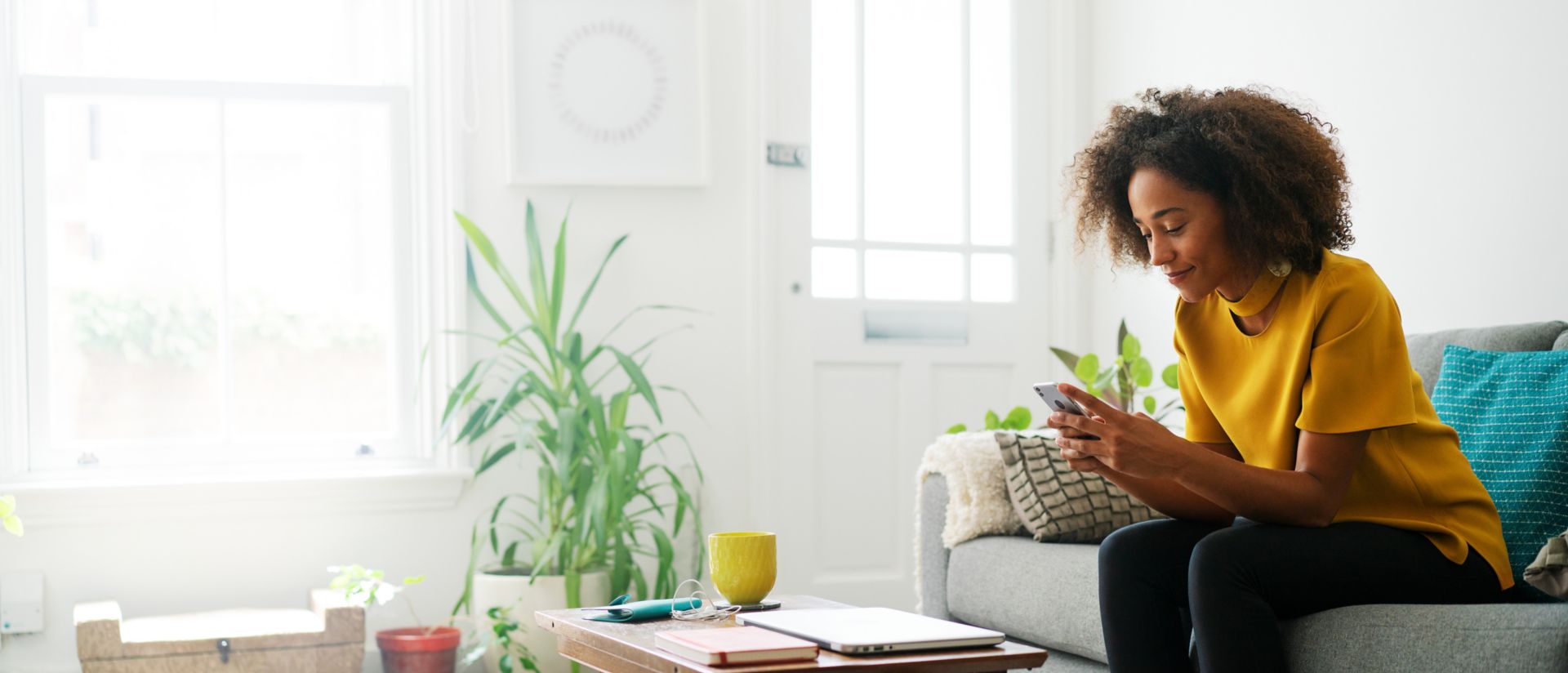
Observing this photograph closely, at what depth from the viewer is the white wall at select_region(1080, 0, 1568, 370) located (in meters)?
2.60

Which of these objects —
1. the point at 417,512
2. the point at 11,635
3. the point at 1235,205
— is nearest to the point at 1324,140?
the point at 1235,205

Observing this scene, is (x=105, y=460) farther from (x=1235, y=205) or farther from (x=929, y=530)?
(x=1235, y=205)

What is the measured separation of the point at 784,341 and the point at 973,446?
123 centimetres

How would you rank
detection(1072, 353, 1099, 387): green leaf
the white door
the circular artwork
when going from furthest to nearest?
the white door, the circular artwork, detection(1072, 353, 1099, 387): green leaf

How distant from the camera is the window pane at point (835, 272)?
12.5 feet

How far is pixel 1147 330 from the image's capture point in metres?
3.83

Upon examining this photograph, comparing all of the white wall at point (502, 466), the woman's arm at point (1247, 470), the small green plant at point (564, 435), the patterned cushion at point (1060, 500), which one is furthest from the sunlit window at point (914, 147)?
the woman's arm at point (1247, 470)

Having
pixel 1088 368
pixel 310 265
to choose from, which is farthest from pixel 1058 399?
pixel 310 265

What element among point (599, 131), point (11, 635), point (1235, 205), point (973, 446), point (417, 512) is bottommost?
point (11, 635)

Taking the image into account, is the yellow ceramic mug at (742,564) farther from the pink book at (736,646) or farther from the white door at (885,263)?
the white door at (885,263)

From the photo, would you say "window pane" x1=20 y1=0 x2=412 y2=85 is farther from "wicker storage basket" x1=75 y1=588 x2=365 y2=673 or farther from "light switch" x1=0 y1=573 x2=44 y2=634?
"wicker storage basket" x1=75 y1=588 x2=365 y2=673

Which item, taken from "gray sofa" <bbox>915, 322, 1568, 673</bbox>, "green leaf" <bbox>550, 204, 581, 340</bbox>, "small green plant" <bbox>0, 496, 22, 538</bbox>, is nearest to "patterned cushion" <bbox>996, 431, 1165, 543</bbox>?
"gray sofa" <bbox>915, 322, 1568, 673</bbox>

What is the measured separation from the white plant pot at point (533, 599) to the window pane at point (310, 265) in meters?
0.64

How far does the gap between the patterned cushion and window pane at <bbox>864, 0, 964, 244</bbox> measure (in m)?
1.44
